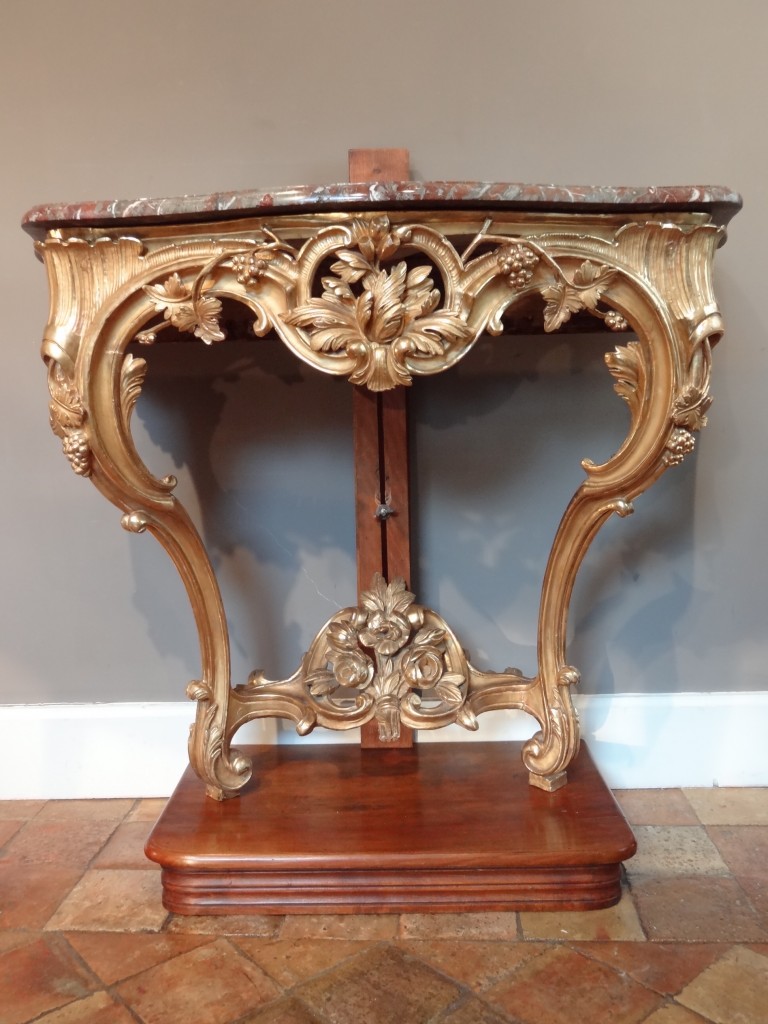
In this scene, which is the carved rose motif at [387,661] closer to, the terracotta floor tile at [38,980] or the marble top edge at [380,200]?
the terracotta floor tile at [38,980]

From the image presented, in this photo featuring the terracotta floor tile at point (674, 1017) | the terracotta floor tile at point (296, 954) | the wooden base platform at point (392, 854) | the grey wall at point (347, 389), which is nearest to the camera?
the terracotta floor tile at point (674, 1017)

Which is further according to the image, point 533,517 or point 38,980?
point 533,517

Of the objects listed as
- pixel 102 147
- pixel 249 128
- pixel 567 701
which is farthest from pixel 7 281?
pixel 567 701

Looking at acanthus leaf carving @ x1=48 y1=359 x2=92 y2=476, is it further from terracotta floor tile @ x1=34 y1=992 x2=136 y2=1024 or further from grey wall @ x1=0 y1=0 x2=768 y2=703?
terracotta floor tile @ x1=34 y1=992 x2=136 y2=1024

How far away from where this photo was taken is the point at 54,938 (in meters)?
1.21

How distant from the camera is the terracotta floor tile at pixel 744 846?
1354 mm

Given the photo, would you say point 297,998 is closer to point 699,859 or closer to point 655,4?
point 699,859

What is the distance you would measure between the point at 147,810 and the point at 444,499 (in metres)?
0.84

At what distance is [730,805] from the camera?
1568mm

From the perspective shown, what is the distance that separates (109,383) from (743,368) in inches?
44.7

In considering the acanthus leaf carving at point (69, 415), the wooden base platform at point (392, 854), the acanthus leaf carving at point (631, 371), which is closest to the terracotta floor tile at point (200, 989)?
the wooden base platform at point (392, 854)

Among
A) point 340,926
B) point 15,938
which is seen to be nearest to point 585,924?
point 340,926

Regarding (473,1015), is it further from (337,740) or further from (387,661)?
(337,740)

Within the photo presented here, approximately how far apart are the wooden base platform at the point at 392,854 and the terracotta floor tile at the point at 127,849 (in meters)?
0.16
